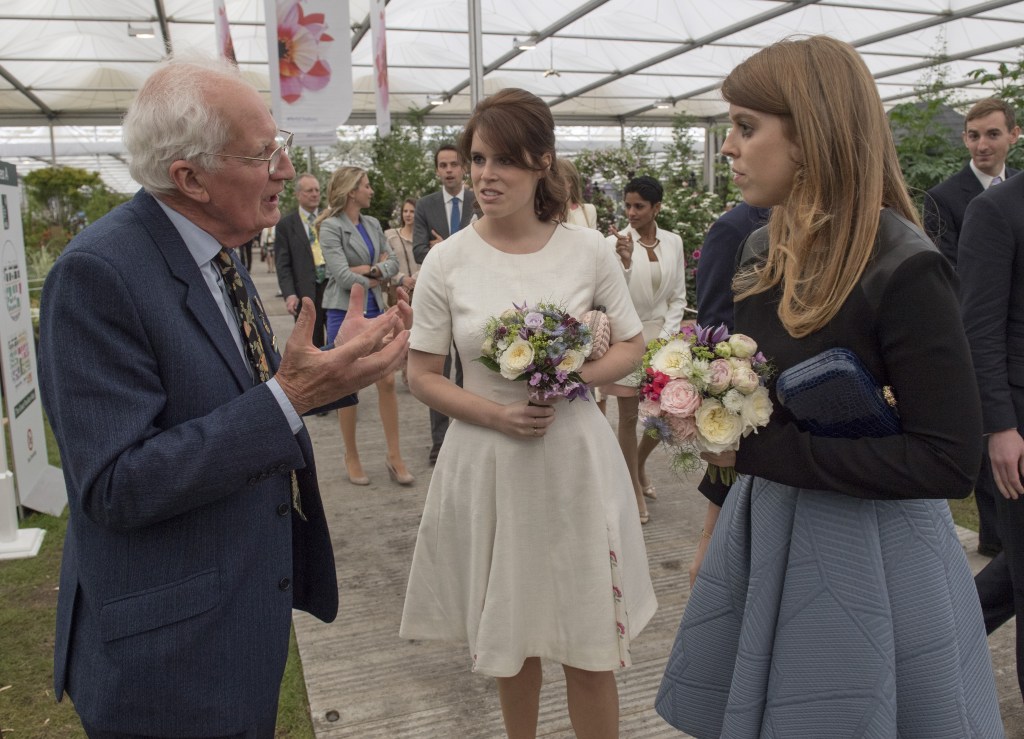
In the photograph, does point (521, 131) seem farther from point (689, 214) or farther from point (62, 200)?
point (62, 200)

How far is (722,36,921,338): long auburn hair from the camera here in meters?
1.77

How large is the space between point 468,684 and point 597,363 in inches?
64.6

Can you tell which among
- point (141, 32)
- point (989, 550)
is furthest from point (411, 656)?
point (141, 32)

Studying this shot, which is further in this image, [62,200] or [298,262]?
[62,200]

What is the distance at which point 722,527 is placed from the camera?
6.84ft

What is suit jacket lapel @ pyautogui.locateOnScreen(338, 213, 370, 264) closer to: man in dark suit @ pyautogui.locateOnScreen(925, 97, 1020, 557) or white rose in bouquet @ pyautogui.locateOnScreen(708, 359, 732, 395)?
man in dark suit @ pyautogui.locateOnScreen(925, 97, 1020, 557)

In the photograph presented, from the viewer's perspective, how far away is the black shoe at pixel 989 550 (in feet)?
14.6

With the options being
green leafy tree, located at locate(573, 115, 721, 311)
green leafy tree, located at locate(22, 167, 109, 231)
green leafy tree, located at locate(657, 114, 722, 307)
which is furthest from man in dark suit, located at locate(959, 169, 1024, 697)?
green leafy tree, located at locate(22, 167, 109, 231)

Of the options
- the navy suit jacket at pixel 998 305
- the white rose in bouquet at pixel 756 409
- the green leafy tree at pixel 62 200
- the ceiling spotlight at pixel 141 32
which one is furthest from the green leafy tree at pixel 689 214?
the green leafy tree at pixel 62 200

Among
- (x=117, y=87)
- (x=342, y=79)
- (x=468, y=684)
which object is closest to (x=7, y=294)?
(x=342, y=79)

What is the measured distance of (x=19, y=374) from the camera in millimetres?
5391

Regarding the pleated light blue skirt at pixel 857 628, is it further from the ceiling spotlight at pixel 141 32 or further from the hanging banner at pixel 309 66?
the ceiling spotlight at pixel 141 32

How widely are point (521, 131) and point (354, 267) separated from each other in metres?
4.14

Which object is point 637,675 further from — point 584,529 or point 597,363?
point 597,363
